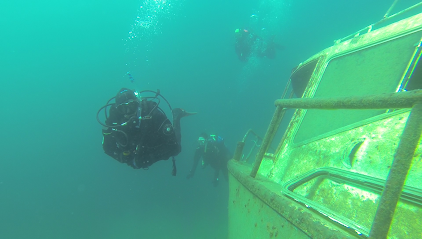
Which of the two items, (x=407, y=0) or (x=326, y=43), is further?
(x=326, y=43)

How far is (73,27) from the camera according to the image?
59875 mm

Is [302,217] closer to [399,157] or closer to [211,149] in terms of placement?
[399,157]

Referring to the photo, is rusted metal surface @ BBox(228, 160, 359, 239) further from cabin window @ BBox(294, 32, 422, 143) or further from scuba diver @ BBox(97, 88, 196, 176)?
scuba diver @ BBox(97, 88, 196, 176)

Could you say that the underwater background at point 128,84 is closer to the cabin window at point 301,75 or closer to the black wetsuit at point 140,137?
the black wetsuit at point 140,137

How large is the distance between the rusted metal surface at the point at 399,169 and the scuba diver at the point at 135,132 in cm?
332

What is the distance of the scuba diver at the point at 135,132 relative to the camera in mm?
3418

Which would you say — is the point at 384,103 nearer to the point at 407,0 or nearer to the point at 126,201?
the point at 126,201

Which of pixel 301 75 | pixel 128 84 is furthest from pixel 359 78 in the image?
pixel 128 84

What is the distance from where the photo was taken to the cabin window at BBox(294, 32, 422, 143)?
1.89 meters

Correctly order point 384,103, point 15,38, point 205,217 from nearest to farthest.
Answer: point 384,103 < point 205,217 < point 15,38

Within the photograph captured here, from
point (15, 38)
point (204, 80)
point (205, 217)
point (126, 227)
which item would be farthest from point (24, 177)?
point (15, 38)

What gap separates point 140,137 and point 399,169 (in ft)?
11.4

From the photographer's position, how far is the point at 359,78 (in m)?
2.15

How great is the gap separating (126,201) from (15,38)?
82.9 metres
